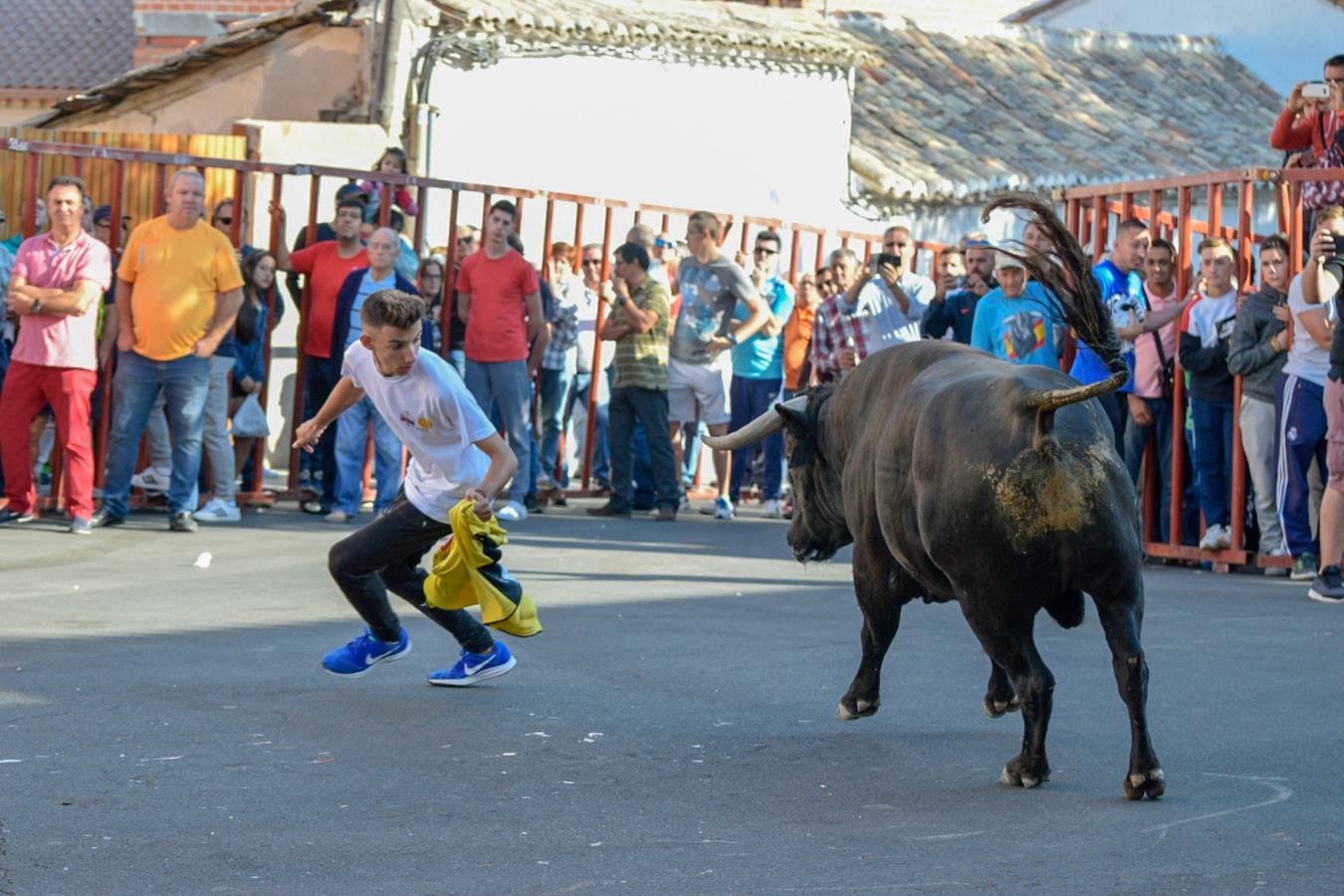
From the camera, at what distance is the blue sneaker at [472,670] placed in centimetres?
812

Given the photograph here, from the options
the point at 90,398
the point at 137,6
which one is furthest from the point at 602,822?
the point at 137,6

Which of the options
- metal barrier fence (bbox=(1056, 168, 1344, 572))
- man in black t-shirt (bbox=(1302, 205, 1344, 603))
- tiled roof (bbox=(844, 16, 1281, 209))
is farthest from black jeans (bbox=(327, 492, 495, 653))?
tiled roof (bbox=(844, 16, 1281, 209))

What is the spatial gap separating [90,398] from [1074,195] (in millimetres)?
6631

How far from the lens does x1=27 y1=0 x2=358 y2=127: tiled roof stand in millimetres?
20891

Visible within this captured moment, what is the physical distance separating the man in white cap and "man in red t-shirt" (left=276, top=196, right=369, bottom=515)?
4.34 m

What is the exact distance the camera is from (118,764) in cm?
643

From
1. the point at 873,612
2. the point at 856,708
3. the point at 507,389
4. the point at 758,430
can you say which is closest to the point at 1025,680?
the point at 873,612

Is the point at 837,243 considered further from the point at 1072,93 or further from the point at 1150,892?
the point at 1150,892

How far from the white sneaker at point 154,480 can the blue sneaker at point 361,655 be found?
633 cm

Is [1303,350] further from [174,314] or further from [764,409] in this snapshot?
[174,314]

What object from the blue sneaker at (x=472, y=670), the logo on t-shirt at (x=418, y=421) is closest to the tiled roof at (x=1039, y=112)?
the blue sneaker at (x=472, y=670)

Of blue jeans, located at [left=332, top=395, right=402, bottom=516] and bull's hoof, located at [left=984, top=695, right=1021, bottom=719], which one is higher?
blue jeans, located at [left=332, top=395, right=402, bottom=516]

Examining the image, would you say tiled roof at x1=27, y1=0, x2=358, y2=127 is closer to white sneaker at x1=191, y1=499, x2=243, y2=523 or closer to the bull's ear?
white sneaker at x1=191, y1=499, x2=243, y2=523

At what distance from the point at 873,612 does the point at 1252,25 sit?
26.0 m
